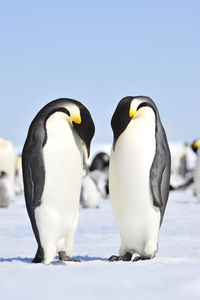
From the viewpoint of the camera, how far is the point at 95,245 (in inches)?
260

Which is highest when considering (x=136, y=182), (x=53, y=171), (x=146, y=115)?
(x=146, y=115)

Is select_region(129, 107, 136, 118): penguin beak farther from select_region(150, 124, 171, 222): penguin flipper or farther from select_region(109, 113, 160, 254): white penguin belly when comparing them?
select_region(150, 124, 171, 222): penguin flipper

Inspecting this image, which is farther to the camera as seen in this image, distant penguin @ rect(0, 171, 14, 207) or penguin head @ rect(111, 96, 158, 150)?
distant penguin @ rect(0, 171, 14, 207)

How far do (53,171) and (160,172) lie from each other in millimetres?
873

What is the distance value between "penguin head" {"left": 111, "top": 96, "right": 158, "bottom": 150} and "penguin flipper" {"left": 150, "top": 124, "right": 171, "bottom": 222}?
19 centimetres

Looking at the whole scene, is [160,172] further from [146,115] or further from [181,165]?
[181,165]

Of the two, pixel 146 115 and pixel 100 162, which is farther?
pixel 100 162

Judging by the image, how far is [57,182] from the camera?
465 centimetres

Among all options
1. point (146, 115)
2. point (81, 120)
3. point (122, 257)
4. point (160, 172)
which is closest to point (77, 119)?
point (81, 120)

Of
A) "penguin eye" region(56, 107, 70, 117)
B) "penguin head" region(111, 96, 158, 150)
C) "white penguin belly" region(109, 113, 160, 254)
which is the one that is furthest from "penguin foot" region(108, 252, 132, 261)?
"penguin eye" region(56, 107, 70, 117)

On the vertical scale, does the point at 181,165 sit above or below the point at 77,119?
below

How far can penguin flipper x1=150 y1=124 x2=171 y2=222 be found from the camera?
482cm

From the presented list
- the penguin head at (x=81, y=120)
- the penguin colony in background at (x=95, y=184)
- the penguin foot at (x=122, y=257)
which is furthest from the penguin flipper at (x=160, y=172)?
the penguin colony in background at (x=95, y=184)

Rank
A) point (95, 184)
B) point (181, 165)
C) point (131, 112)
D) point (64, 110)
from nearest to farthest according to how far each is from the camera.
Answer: point (64, 110), point (131, 112), point (95, 184), point (181, 165)
